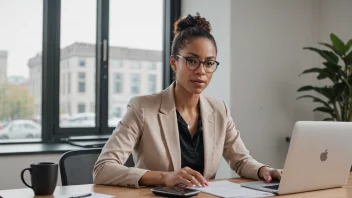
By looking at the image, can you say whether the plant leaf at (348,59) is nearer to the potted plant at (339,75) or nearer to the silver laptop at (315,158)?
the potted plant at (339,75)

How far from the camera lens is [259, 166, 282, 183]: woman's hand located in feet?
5.93

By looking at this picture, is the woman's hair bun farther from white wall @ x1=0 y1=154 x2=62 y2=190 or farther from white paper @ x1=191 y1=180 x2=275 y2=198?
white wall @ x1=0 y1=154 x2=62 y2=190

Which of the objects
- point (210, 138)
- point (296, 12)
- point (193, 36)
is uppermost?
point (296, 12)

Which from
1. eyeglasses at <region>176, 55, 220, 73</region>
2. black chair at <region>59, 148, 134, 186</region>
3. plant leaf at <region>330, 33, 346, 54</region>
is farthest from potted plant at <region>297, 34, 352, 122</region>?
black chair at <region>59, 148, 134, 186</region>

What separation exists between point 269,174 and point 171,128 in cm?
43

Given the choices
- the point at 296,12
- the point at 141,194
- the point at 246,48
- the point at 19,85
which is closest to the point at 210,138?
the point at 141,194

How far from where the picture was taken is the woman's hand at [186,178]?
5.09ft

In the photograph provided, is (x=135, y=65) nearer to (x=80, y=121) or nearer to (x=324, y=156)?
(x=80, y=121)

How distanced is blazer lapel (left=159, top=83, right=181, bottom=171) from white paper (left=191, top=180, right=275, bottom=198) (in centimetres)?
21

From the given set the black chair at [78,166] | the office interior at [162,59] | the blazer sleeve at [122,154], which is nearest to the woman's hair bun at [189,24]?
the blazer sleeve at [122,154]

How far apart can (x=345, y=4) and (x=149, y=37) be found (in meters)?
1.59

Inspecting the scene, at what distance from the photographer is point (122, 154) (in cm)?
180

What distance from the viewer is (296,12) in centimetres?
380

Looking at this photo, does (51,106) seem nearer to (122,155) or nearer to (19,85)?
(19,85)
